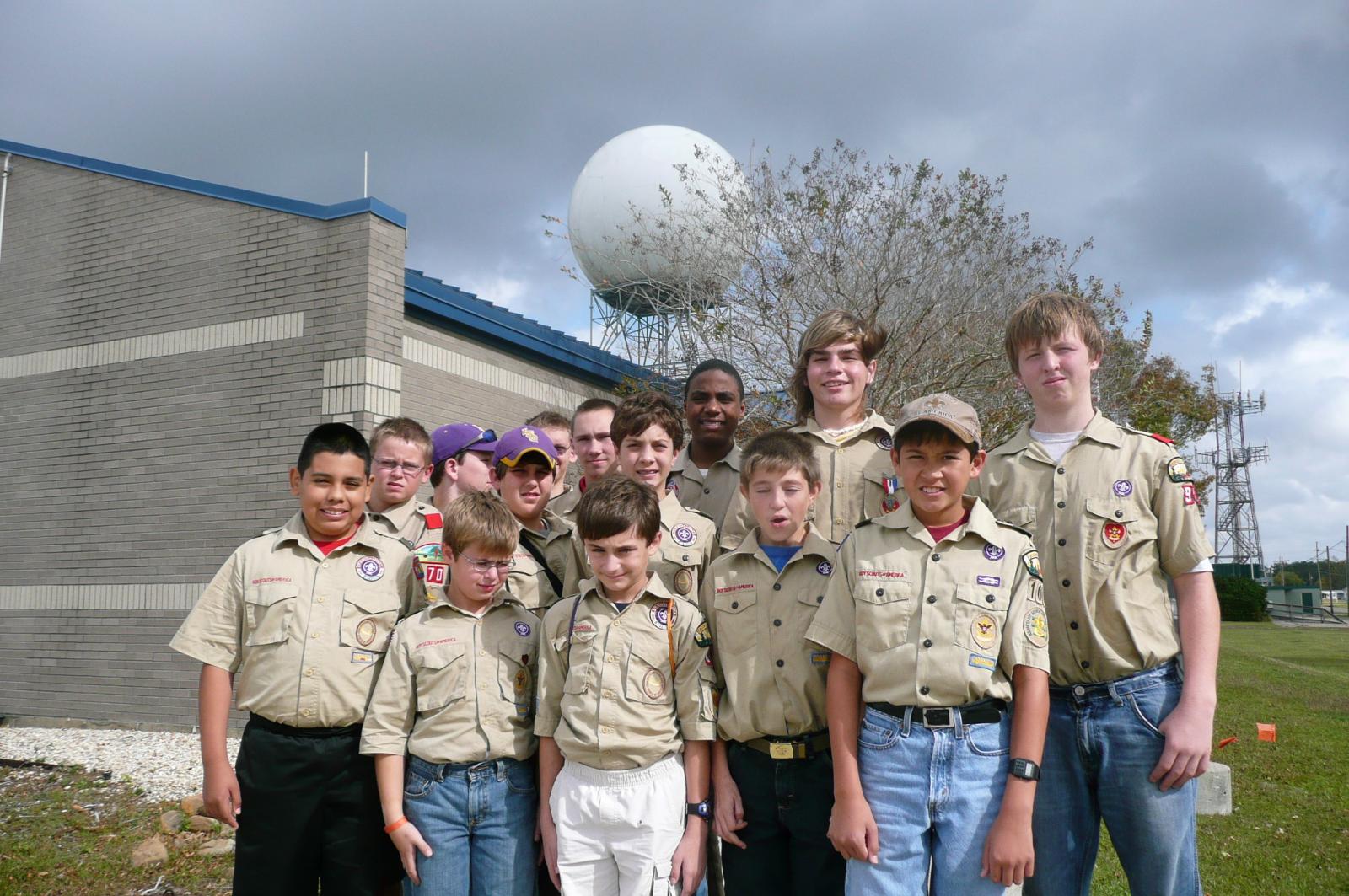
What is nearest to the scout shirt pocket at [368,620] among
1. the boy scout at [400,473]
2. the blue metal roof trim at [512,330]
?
the boy scout at [400,473]

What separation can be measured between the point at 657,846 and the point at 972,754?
101 centimetres

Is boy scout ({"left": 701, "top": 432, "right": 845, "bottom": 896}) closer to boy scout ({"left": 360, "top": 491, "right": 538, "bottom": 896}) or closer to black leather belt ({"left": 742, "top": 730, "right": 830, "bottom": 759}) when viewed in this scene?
black leather belt ({"left": 742, "top": 730, "right": 830, "bottom": 759})

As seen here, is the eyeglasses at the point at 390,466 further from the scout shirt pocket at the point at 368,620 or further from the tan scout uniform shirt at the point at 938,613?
the tan scout uniform shirt at the point at 938,613

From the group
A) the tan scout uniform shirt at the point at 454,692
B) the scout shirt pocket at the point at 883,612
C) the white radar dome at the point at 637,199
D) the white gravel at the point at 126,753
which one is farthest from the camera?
the white radar dome at the point at 637,199

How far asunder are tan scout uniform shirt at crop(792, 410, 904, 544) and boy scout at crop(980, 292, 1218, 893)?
1.73 ft

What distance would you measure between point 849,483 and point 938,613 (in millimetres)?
802

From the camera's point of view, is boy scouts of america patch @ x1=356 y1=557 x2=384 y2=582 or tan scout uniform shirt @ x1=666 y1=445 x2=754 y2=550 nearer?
boy scouts of america patch @ x1=356 y1=557 x2=384 y2=582

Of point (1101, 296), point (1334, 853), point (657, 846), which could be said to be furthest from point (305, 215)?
point (1101, 296)

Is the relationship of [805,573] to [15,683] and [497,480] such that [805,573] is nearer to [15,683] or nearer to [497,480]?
[497,480]

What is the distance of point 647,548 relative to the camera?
3.04 metres

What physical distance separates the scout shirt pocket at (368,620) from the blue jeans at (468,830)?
17.9 inches

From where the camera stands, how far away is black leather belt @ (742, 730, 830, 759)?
110 inches

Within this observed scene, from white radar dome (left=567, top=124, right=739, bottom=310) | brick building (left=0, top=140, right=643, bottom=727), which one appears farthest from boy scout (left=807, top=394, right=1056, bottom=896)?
white radar dome (left=567, top=124, right=739, bottom=310)

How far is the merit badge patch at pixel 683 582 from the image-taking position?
3.27 m
